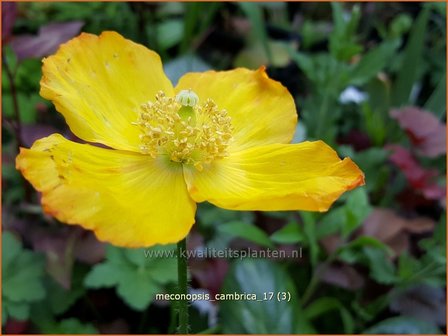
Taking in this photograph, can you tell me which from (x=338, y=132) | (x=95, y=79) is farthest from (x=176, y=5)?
(x=95, y=79)

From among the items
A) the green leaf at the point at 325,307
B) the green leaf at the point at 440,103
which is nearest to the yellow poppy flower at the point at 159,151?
the green leaf at the point at 325,307

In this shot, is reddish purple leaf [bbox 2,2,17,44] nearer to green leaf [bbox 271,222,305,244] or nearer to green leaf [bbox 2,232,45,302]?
green leaf [bbox 2,232,45,302]

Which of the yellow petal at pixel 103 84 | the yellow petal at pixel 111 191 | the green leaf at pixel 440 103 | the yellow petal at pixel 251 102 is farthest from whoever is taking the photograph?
the green leaf at pixel 440 103

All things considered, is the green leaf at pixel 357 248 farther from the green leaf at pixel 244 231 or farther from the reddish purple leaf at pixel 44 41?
the reddish purple leaf at pixel 44 41

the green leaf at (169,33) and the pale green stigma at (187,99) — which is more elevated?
the pale green stigma at (187,99)

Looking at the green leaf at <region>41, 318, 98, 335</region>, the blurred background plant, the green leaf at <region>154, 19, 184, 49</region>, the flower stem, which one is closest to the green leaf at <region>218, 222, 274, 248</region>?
the blurred background plant

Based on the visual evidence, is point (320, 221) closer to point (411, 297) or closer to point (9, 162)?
point (411, 297)
